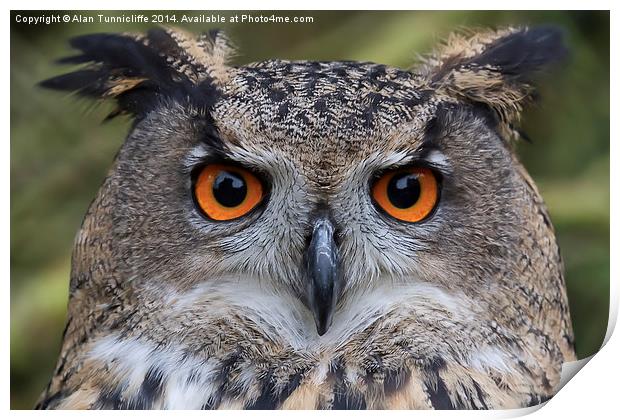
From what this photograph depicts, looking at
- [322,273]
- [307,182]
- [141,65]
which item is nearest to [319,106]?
[307,182]

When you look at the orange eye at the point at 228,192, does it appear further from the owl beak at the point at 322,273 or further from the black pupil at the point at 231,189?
the owl beak at the point at 322,273

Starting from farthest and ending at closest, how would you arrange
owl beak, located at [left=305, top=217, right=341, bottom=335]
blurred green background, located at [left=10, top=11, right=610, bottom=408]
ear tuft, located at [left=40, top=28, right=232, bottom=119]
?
blurred green background, located at [left=10, top=11, right=610, bottom=408] < ear tuft, located at [left=40, top=28, right=232, bottom=119] < owl beak, located at [left=305, top=217, right=341, bottom=335]

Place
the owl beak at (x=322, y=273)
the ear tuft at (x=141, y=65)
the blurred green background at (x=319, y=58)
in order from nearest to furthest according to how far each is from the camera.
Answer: the owl beak at (x=322, y=273), the ear tuft at (x=141, y=65), the blurred green background at (x=319, y=58)

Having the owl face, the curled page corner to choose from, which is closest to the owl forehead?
the owl face

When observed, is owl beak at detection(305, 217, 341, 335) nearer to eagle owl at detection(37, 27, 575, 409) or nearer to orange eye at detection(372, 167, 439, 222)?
eagle owl at detection(37, 27, 575, 409)

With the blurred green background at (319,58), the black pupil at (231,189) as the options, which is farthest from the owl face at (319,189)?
the blurred green background at (319,58)

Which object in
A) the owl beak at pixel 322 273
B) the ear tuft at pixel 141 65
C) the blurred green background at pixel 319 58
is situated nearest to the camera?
the owl beak at pixel 322 273

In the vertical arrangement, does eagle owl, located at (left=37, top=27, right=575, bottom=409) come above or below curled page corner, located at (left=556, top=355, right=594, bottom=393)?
above

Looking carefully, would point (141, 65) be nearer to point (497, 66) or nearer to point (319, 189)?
point (319, 189)
